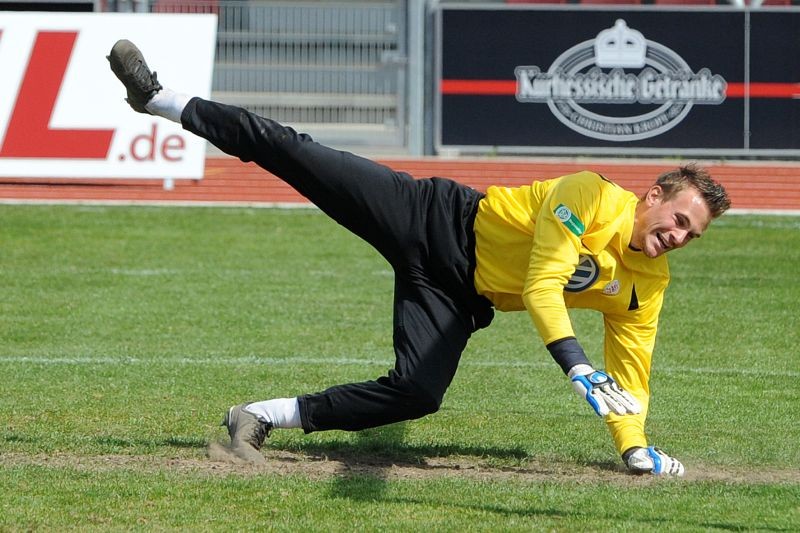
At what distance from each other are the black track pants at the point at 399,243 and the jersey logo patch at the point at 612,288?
1.86 feet

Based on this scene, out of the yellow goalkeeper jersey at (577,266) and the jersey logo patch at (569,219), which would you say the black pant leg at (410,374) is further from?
the jersey logo patch at (569,219)

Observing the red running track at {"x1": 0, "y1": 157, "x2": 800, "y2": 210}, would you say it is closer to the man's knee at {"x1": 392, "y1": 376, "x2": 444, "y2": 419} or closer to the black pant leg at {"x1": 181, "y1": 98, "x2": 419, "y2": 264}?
the black pant leg at {"x1": 181, "y1": 98, "x2": 419, "y2": 264}

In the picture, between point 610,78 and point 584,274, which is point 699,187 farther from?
point 610,78

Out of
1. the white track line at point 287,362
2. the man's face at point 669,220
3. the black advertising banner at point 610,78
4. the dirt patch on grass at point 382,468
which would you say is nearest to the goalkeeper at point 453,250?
the man's face at point 669,220

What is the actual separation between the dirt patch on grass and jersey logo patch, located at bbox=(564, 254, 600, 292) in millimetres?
903

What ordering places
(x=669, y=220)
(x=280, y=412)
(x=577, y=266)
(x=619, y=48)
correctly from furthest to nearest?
(x=619, y=48) < (x=280, y=412) < (x=577, y=266) < (x=669, y=220)

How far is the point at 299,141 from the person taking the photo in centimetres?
571

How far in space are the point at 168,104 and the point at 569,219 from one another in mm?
2039

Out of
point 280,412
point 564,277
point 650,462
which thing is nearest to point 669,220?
point 564,277

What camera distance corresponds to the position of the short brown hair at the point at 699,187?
5.25 metres

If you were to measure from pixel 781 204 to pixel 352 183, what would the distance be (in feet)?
43.3

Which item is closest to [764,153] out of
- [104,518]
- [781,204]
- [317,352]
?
[781,204]

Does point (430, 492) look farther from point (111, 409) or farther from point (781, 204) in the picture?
point (781, 204)

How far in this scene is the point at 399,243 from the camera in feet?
18.5
